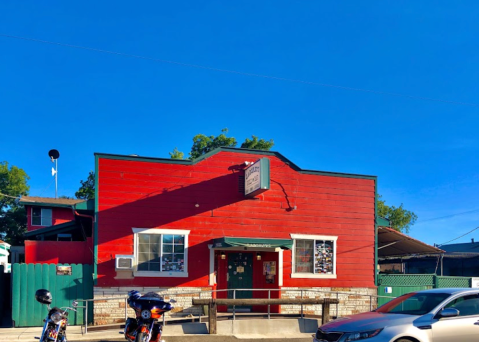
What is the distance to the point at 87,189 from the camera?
1718 inches

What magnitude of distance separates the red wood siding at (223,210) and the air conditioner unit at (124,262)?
31 centimetres

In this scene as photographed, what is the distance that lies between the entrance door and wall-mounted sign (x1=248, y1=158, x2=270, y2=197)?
83.9 inches

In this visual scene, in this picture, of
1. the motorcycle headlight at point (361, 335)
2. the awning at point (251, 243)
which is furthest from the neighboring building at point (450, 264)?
the motorcycle headlight at point (361, 335)

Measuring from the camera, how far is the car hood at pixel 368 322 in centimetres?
798

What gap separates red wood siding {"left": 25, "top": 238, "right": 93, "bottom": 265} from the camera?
15.7m

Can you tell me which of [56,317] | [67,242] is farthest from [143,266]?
[56,317]

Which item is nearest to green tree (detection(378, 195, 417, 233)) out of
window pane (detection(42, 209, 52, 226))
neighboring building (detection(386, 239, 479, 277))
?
neighboring building (detection(386, 239, 479, 277))

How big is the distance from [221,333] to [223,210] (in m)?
4.72

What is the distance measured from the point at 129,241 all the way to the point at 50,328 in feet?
22.3

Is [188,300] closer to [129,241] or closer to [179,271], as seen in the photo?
[179,271]

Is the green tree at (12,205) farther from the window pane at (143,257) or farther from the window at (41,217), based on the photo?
the window pane at (143,257)

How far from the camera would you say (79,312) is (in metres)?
14.9

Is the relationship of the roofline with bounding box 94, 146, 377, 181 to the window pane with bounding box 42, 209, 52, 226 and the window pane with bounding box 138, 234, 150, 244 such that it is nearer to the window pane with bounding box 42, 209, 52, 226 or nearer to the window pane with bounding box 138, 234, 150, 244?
the window pane with bounding box 138, 234, 150, 244

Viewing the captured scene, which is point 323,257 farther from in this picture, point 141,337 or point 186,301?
point 141,337
